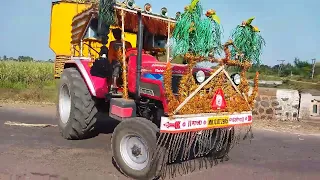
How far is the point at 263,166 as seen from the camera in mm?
6137

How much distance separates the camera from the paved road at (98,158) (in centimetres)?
527

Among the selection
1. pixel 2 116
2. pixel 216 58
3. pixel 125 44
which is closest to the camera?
pixel 216 58

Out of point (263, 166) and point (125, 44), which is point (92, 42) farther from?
point (263, 166)

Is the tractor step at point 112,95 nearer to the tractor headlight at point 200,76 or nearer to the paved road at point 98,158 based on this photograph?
the paved road at point 98,158

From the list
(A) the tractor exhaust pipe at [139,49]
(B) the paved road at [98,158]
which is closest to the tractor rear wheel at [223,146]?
(B) the paved road at [98,158]

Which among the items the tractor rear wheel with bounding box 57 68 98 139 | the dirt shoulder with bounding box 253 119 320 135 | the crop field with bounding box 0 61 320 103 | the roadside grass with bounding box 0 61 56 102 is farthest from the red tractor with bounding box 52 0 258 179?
the roadside grass with bounding box 0 61 56 102

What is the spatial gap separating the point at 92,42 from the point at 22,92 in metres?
10.1

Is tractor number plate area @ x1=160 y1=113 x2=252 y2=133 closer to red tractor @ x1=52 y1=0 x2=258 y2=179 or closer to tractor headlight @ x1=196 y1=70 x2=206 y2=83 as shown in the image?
red tractor @ x1=52 y1=0 x2=258 y2=179

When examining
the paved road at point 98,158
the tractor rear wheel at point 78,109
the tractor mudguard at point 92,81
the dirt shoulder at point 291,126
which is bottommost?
the paved road at point 98,158

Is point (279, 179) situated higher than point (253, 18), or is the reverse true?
point (253, 18)

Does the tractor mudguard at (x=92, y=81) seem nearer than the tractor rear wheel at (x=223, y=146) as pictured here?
No

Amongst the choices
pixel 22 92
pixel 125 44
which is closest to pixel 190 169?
pixel 125 44

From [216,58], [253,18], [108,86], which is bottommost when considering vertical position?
[108,86]

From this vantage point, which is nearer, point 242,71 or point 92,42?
point 242,71
